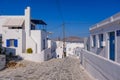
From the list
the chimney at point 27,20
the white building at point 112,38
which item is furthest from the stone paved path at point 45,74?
the chimney at point 27,20

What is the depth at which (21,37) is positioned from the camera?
35156mm

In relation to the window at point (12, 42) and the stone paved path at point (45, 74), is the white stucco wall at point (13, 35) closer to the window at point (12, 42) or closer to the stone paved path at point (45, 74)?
the window at point (12, 42)

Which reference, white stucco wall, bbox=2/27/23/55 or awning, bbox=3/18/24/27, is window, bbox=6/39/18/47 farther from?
awning, bbox=3/18/24/27

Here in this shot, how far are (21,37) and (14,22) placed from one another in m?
3.48

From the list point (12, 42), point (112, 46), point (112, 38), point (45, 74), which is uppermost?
point (112, 38)

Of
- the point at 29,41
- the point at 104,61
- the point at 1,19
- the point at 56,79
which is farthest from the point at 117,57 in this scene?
the point at 1,19

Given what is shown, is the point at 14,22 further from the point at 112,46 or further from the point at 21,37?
the point at 112,46

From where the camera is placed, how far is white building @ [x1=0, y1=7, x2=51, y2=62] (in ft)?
113

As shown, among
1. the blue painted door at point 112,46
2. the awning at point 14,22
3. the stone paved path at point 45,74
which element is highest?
the awning at point 14,22

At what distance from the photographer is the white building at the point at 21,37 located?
113 ft

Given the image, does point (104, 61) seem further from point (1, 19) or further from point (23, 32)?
point (1, 19)

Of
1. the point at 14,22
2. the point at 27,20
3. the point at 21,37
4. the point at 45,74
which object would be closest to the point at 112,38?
the point at 45,74

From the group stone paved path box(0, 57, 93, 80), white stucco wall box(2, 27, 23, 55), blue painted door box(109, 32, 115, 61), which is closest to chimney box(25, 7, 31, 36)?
white stucco wall box(2, 27, 23, 55)

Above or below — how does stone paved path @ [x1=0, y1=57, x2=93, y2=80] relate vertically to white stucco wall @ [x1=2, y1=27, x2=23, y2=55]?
below
